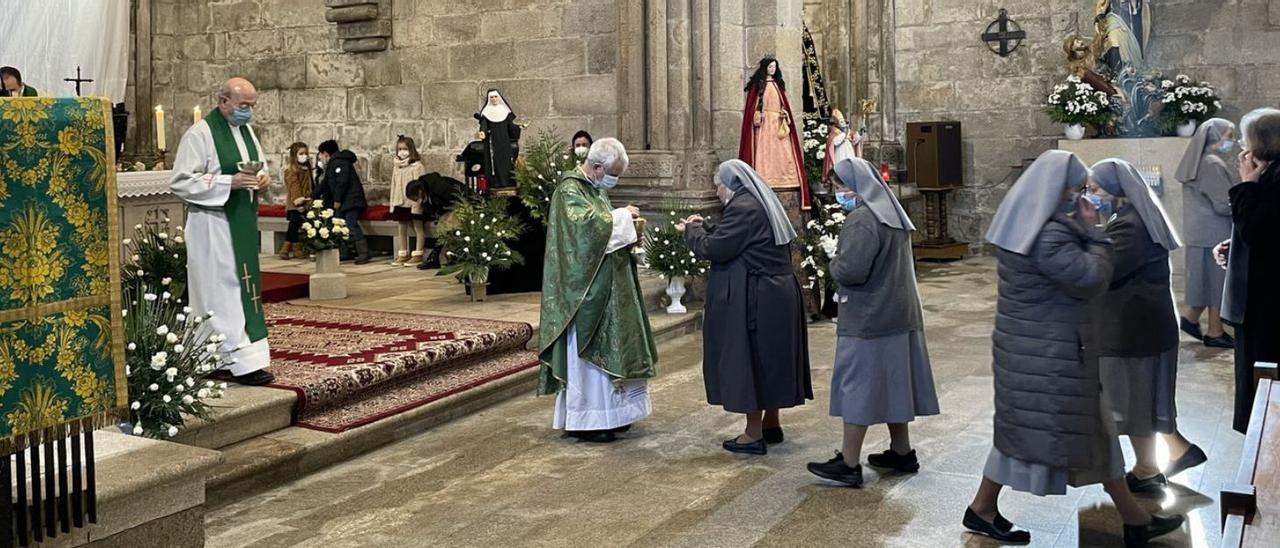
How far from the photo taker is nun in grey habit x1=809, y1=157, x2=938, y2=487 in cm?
538

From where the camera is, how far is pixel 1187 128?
1335 cm

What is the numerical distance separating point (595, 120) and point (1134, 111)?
6.11 m

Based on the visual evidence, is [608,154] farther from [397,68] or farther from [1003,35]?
[1003,35]

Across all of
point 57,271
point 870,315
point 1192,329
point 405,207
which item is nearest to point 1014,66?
point 1192,329

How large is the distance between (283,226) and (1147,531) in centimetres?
1081

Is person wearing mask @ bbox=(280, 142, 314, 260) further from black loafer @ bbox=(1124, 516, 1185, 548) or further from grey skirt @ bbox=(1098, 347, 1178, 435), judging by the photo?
black loafer @ bbox=(1124, 516, 1185, 548)

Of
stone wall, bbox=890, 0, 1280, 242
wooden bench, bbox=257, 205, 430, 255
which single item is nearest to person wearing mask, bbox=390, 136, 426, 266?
wooden bench, bbox=257, 205, 430, 255

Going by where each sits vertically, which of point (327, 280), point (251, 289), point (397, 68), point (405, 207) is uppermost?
point (397, 68)

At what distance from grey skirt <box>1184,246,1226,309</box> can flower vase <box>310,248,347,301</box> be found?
6.59 metres

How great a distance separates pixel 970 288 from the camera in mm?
12617

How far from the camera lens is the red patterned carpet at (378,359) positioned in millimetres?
6652

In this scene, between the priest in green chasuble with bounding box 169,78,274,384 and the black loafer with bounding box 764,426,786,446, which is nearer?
the black loafer with bounding box 764,426,786,446

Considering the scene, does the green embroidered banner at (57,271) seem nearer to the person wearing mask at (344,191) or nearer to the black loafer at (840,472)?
the black loafer at (840,472)

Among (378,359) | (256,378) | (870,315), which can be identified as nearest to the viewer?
(870,315)
